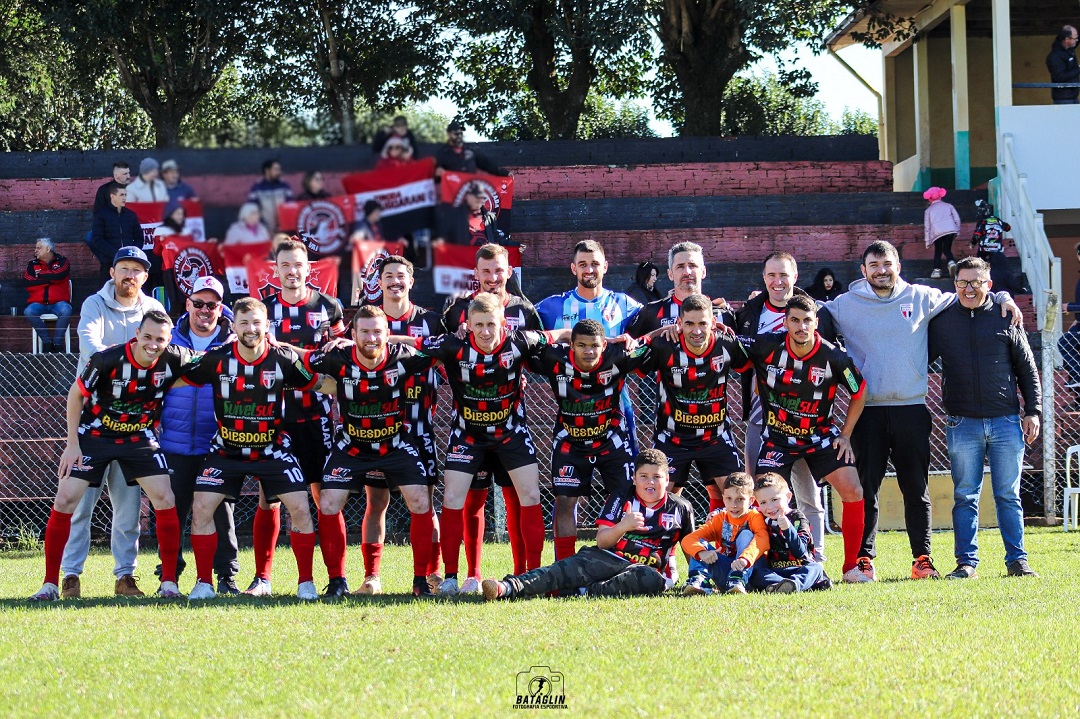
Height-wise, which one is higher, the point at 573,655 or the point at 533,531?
the point at 533,531

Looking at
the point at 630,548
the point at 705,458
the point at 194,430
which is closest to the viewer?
the point at 630,548

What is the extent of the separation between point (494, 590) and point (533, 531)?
106 cm

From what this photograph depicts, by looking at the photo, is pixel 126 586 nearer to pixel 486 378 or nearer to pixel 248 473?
pixel 248 473

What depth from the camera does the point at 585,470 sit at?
8.91 metres

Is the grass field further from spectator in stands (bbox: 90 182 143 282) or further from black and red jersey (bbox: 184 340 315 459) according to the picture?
spectator in stands (bbox: 90 182 143 282)

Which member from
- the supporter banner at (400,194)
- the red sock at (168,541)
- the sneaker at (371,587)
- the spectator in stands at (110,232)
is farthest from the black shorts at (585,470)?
the spectator in stands at (110,232)

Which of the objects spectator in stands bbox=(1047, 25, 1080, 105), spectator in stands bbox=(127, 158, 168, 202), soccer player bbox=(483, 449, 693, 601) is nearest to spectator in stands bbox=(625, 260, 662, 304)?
soccer player bbox=(483, 449, 693, 601)

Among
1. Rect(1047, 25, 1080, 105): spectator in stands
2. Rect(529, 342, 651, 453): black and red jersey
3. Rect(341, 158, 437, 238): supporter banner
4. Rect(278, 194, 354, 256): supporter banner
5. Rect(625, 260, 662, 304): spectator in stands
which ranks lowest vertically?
Rect(529, 342, 651, 453): black and red jersey

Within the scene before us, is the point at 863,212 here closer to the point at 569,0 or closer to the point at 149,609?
the point at 569,0

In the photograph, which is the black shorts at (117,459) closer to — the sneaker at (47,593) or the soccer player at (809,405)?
the sneaker at (47,593)

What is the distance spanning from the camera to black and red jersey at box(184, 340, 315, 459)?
864 cm

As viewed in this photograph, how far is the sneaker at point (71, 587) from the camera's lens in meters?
8.84

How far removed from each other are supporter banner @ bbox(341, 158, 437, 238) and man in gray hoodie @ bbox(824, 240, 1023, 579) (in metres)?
5.57

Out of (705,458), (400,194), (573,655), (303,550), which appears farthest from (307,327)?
(400,194)
